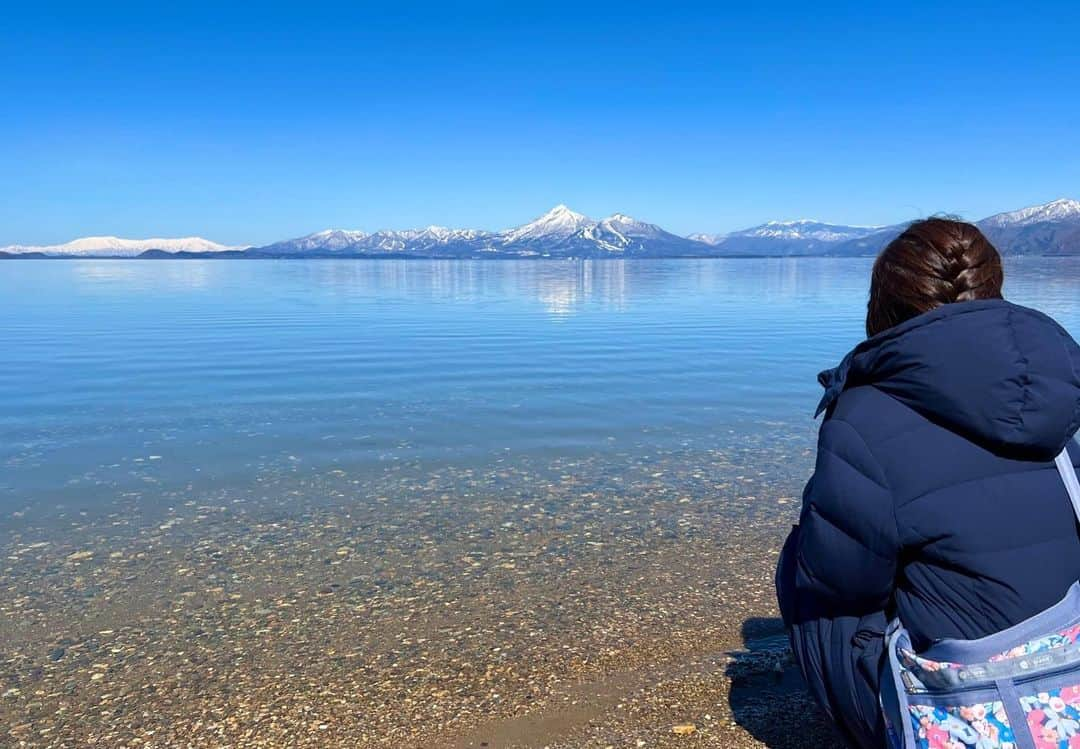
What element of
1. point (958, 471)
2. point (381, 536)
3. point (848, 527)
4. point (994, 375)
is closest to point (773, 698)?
point (848, 527)

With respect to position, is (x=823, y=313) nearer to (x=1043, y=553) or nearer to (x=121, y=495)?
(x=121, y=495)

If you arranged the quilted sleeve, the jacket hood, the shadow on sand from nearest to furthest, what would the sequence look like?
1. the jacket hood
2. the quilted sleeve
3. the shadow on sand

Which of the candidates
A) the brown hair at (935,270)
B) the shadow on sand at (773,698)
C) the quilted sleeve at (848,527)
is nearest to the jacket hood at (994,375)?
the brown hair at (935,270)

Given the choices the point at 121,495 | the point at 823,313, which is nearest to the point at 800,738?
the point at 121,495

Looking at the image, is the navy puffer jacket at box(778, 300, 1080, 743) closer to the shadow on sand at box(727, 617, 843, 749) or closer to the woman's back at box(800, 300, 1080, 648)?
the woman's back at box(800, 300, 1080, 648)

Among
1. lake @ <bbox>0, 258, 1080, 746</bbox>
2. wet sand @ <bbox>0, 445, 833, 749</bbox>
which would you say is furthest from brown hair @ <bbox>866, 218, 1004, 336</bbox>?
lake @ <bbox>0, 258, 1080, 746</bbox>

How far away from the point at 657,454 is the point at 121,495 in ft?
27.8

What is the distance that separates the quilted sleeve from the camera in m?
3.47

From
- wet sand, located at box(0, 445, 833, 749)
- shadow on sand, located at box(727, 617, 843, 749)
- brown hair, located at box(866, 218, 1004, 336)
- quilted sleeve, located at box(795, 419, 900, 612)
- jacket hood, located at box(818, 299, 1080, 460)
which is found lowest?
wet sand, located at box(0, 445, 833, 749)

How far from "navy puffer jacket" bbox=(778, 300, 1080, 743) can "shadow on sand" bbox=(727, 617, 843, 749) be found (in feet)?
7.34

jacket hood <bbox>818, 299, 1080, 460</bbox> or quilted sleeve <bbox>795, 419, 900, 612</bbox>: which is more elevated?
jacket hood <bbox>818, 299, 1080, 460</bbox>

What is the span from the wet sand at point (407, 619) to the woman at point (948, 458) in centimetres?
244

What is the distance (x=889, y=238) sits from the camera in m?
4.02

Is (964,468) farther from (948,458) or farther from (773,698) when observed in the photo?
(773,698)
